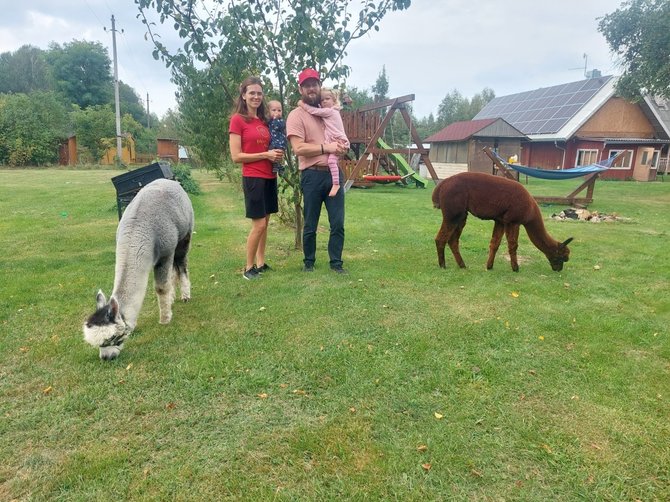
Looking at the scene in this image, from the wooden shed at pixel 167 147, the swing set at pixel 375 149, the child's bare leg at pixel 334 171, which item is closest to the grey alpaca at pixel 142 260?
the child's bare leg at pixel 334 171

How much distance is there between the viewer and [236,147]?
5043 mm

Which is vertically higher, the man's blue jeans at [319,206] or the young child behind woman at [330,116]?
the young child behind woman at [330,116]

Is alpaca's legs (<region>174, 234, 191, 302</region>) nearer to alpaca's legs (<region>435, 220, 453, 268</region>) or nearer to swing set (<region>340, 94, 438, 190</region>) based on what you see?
alpaca's legs (<region>435, 220, 453, 268</region>)

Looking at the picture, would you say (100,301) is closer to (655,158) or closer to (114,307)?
(114,307)

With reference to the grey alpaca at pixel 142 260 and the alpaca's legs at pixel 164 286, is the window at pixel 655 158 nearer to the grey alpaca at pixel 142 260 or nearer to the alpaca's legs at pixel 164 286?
the grey alpaca at pixel 142 260

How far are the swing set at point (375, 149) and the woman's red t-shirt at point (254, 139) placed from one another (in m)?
5.82

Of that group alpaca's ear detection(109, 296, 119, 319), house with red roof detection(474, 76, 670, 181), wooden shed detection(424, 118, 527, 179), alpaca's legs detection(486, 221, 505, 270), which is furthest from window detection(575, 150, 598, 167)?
alpaca's ear detection(109, 296, 119, 319)

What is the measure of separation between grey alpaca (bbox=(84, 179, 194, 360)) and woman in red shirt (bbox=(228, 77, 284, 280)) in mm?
832

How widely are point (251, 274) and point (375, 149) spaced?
1041 centimetres

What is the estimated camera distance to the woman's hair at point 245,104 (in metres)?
4.96

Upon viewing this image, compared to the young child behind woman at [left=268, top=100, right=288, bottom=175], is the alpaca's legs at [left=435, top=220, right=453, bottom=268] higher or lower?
lower

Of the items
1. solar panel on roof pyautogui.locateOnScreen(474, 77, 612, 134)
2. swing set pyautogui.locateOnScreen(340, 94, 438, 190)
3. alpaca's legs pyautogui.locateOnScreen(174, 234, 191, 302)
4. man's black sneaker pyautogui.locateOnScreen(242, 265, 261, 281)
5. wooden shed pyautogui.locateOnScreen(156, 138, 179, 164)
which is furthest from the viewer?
wooden shed pyautogui.locateOnScreen(156, 138, 179, 164)

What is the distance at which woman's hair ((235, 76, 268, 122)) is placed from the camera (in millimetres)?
4965

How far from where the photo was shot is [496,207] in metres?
5.70
